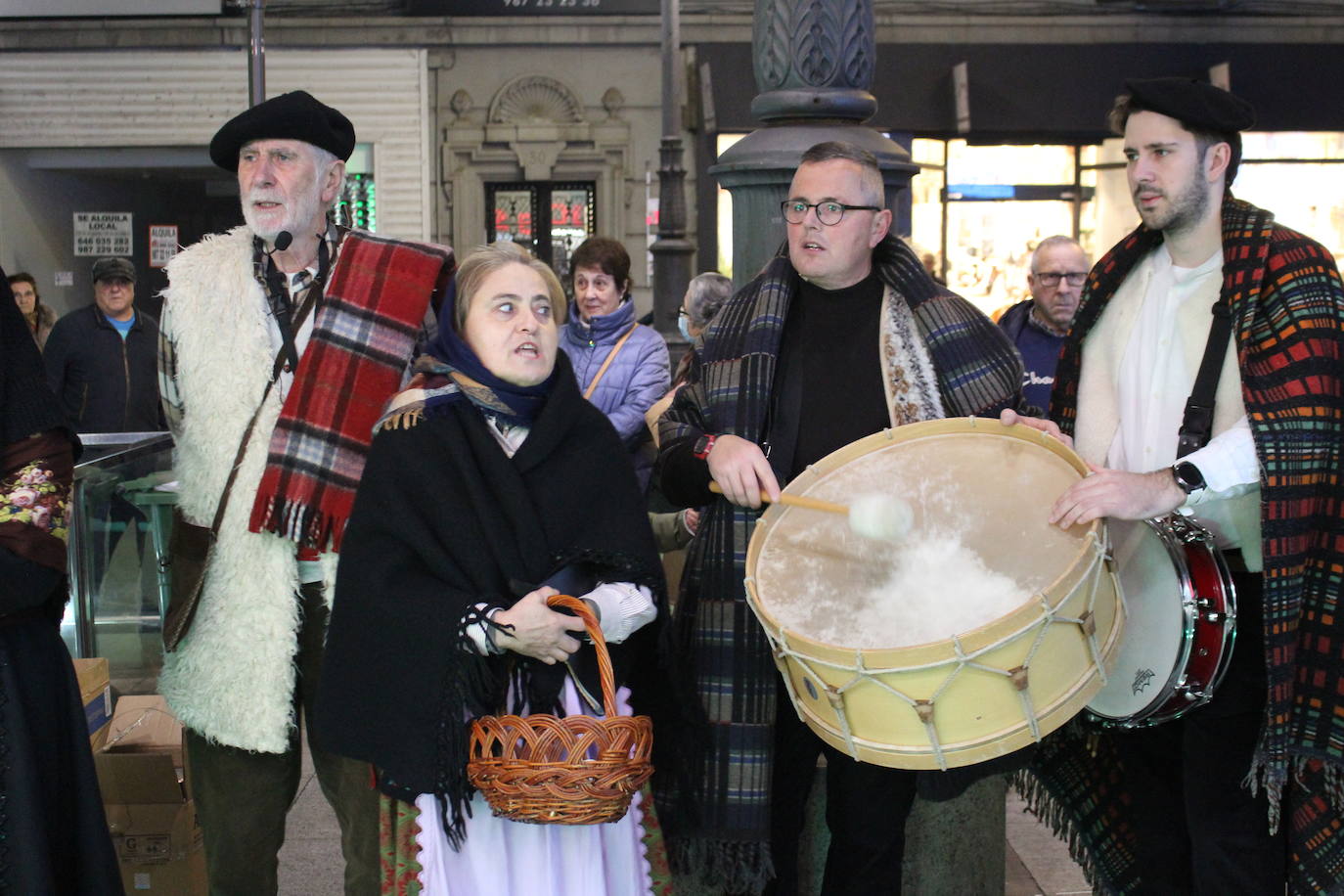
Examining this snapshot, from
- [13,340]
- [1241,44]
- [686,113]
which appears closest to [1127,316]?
[13,340]

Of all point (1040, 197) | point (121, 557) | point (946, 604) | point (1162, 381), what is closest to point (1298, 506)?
point (1162, 381)

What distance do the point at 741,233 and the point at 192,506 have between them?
2161 millimetres

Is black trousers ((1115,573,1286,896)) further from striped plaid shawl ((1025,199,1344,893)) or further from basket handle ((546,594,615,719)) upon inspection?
basket handle ((546,594,615,719))

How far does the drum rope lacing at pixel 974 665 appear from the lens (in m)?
2.53

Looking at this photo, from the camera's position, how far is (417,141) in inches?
591

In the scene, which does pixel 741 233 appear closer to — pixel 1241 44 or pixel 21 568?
pixel 21 568

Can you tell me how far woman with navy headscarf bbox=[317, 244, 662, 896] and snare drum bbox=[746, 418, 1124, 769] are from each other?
1.07ft

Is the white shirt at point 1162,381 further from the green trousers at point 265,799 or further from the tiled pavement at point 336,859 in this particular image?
the green trousers at point 265,799

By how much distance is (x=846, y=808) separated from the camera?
11.0 ft

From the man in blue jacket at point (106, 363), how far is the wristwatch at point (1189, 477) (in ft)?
22.3

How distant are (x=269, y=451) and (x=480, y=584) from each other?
72 cm

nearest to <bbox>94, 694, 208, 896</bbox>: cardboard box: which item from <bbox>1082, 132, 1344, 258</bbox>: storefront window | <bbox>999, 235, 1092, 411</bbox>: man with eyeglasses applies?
<bbox>999, 235, 1092, 411</bbox>: man with eyeglasses

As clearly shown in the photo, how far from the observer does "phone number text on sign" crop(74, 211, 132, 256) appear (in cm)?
1487

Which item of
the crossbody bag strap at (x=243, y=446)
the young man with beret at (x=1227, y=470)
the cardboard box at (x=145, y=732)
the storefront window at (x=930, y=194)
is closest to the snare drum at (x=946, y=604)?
the young man with beret at (x=1227, y=470)
